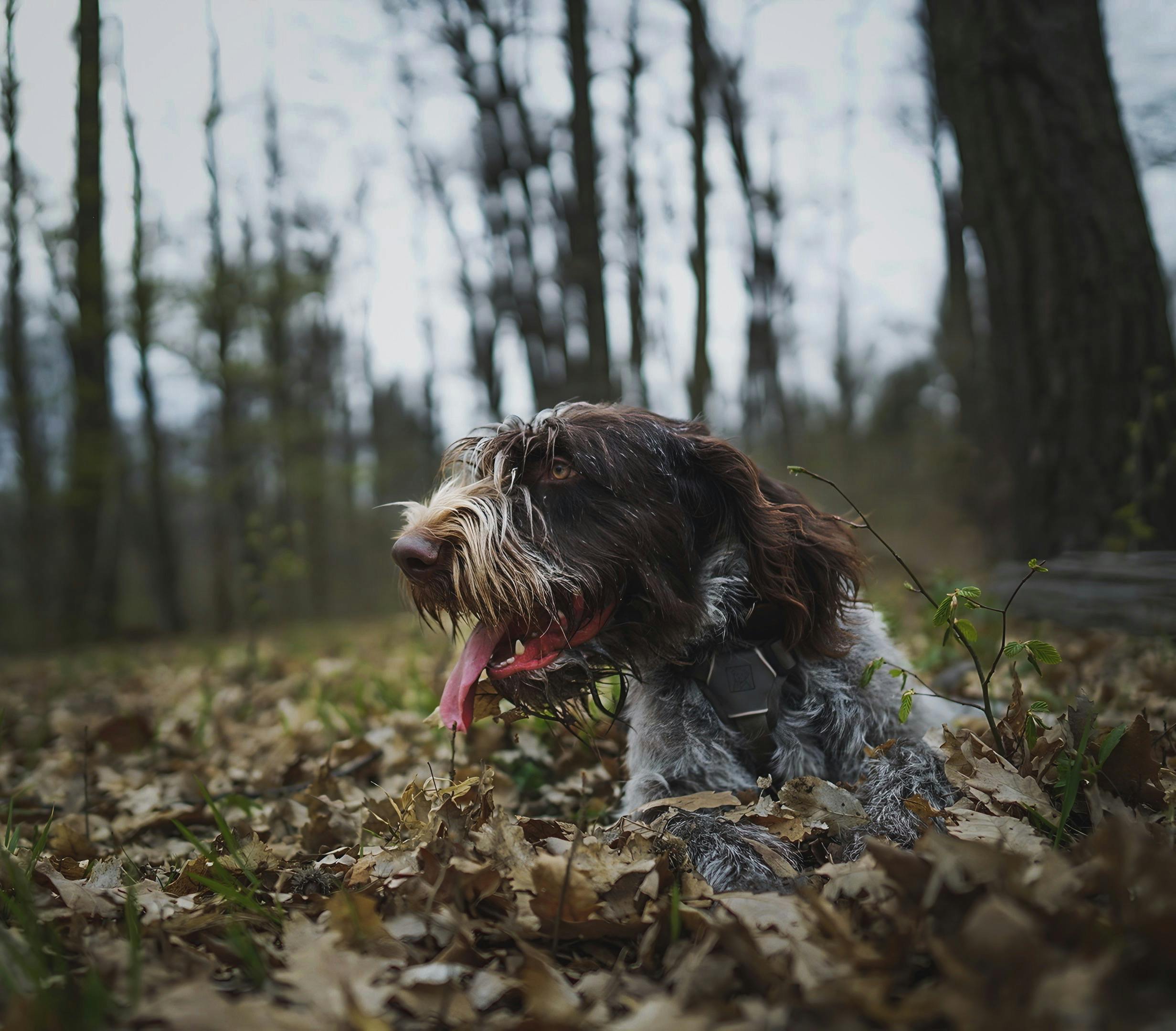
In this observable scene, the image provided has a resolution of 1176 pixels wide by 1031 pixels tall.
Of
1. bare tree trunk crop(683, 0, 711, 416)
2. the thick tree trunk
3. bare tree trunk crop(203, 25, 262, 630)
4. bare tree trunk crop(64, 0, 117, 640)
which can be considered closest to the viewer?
the thick tree trunk

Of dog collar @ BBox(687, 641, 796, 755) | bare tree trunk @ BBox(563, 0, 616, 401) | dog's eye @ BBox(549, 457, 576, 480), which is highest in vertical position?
bare tree trunk @ BBox(563, 0, 616, 401)

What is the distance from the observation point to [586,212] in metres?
12.8

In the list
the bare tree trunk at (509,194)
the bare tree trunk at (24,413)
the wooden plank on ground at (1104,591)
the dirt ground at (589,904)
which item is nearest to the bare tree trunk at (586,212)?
the bare tree trunk at (509,194)

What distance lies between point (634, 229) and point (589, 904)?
21949 millimetres

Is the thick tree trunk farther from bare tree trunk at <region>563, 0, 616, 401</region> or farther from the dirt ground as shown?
bare tree trunk at <region>563, 0, 616, 401</region>

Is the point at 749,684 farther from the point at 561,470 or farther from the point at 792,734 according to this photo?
the point at 561,470

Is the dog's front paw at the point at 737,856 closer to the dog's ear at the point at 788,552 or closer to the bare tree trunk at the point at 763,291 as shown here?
the dog's ear at the point at 788,552

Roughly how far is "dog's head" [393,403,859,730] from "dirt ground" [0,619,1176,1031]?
409 millimetres

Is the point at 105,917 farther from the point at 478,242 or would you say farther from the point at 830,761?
the point at 478,242

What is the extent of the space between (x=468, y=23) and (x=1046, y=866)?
65.7 feet

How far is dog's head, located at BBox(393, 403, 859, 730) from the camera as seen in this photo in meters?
2.80

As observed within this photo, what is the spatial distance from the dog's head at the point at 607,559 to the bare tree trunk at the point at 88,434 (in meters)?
11.0

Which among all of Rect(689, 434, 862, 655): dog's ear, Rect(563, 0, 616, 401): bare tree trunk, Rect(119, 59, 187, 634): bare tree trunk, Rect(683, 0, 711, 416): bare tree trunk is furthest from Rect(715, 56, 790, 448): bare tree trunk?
Rect(689, 434, 862, 655): dog's ear

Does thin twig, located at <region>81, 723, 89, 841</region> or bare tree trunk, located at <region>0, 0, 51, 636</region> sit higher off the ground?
bare tree trunk, located at <region>0, 0, 51, 636</region>
